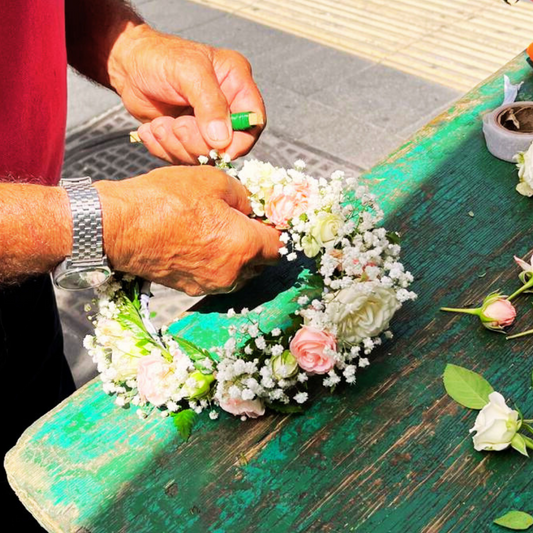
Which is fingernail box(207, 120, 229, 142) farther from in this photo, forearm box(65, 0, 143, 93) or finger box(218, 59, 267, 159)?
forearm box(65, 0, 143, 93)

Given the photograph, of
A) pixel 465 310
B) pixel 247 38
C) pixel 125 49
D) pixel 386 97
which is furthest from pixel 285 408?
pixel 247 38

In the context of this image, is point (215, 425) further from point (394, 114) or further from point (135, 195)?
point (394, 114)

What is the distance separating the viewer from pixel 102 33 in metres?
1.95

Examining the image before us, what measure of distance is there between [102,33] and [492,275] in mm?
1155

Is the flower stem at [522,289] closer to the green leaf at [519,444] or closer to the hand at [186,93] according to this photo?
the green leaf at [519,444]

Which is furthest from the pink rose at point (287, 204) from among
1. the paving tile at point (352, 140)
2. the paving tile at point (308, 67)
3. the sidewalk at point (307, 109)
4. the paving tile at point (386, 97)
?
the paving tile at point (308, 67)

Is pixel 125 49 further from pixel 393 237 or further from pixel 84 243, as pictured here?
pixel 393 237

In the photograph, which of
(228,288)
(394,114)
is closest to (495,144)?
(228,288)

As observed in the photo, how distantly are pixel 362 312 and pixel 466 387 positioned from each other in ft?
0.77

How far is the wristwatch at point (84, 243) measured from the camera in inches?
54.7

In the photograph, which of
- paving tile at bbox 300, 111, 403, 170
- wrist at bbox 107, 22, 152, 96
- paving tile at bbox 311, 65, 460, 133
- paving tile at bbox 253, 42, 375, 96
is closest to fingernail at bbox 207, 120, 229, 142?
wrist at bbox 107, 22, 152, 96

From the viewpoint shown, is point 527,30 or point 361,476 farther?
point 527,30

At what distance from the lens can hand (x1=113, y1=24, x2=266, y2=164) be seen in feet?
5.67

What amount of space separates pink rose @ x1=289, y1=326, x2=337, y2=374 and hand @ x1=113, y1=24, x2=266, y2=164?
0.55 metres
